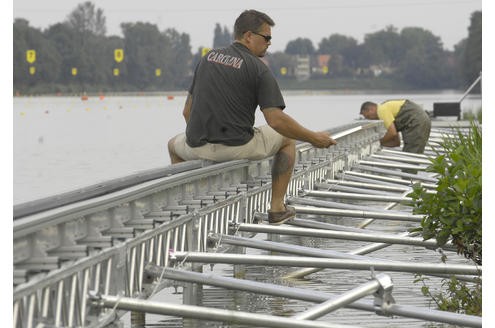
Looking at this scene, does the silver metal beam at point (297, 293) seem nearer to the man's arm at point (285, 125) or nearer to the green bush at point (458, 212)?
the green bush at point (458, 212)

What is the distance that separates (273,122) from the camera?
9312 millimetres

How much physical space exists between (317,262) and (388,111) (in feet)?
37.6

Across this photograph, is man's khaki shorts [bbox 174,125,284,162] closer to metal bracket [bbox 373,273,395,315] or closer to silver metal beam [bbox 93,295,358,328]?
metal bracket [bbox 373,273,395,315]

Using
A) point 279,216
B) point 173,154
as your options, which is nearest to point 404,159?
point 173,154

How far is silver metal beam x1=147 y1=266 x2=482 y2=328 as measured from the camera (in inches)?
266

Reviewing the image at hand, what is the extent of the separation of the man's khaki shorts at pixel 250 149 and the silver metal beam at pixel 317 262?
6.85ft

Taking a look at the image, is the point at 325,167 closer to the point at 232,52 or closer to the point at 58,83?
the point at 232,52

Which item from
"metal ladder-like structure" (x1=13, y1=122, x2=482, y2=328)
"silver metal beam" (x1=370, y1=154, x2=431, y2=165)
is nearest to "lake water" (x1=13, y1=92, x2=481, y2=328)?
"metal ladder-like structure" (x1=13, y1=122, x2=482, y2=328)

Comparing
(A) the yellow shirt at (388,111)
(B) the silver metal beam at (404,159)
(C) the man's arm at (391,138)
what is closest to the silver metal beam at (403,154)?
(B) the silver metal beam at (404,159)

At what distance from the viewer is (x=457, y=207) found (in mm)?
7965

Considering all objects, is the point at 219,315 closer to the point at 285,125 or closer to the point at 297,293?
the point at 297,293

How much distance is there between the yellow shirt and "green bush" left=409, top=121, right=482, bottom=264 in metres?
10.3
